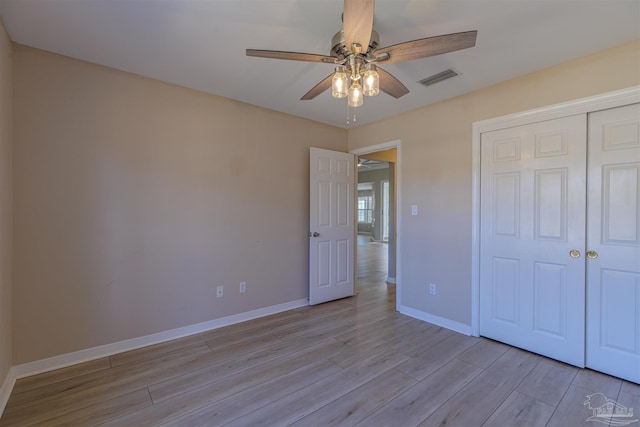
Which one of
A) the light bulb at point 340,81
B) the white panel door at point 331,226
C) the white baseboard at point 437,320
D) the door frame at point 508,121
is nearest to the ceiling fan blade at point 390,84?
the light bulb at point 340,81

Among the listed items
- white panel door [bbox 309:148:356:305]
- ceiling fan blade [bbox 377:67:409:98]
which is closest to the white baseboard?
white panel door [bbox 309:148:356:305]

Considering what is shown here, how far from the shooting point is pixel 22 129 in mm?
2160

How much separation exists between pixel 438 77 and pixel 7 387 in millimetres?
4123

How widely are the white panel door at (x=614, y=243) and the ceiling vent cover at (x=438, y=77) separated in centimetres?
115

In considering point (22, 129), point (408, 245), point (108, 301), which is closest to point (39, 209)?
point (22, 129)

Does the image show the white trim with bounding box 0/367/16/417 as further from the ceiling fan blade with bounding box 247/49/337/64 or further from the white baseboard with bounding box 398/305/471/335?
the white baseboard with bounding box 398/305/471/335

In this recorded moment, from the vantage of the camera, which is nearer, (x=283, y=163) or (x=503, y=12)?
(x=503, y=12)

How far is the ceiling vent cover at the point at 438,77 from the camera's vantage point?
2.51 meters

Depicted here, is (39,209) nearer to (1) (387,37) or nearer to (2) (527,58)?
(1) (387,37)

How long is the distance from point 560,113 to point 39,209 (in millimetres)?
4312

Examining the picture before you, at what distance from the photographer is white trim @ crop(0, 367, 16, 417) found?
6.02 ft

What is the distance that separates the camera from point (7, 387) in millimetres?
1952

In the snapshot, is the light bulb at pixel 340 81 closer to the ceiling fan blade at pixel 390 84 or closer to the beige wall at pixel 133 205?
the ceiling fan blade at pixel 390 84

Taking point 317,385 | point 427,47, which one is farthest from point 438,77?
point 317,385
